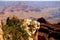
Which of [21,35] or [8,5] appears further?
[8,5]

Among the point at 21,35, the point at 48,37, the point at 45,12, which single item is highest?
the point at 21,35

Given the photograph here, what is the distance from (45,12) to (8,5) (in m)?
11.7

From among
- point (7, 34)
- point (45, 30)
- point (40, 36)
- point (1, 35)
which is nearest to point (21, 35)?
point (7, 34)

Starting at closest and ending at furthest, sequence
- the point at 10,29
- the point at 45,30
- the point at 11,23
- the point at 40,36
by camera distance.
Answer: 1. the point at 10,29
2. the point at 11,23
3. the point at 40,36
4. the point at 45,30

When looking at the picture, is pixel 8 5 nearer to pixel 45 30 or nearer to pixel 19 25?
pixel 45 30

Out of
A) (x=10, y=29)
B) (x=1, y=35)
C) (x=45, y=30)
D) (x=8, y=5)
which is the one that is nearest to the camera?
(x=1, y=35)

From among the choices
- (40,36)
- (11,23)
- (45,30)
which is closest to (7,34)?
(11,23)

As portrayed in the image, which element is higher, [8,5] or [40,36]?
[40,36]

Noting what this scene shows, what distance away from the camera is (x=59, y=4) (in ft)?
211

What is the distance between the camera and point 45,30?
1762cm

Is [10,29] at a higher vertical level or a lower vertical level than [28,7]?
higher

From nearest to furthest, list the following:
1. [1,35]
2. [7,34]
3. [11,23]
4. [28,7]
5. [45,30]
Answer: [1,35] < [7,34] < [11,23] < [45,30] < [28,7]

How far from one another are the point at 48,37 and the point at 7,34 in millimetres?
7851

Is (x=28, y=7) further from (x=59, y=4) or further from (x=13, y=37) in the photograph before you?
(x=13, y=37)
